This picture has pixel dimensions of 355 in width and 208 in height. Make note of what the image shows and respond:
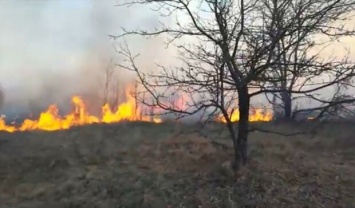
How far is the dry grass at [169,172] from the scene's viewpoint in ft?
31.5

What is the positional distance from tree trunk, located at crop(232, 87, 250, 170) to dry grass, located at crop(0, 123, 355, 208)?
258 mm

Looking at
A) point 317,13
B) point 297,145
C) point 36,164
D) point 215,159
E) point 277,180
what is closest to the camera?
point 317,13

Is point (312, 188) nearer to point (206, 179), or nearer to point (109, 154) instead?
point (206, 179)

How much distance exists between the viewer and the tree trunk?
10.1 metres

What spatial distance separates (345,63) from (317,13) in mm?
1124

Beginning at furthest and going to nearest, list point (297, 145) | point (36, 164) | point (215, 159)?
point (297, 145) → point (36, 164) → point (215, 159)

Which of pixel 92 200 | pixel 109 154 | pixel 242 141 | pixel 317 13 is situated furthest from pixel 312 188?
pixel 109 154

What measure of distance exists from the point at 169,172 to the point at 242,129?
77.3 inches

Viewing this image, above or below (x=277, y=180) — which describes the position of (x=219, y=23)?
above

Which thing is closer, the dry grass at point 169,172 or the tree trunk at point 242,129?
the dry grass at point 169,172

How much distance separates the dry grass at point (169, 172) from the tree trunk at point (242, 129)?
26 centimetres

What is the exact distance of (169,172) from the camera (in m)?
10.8

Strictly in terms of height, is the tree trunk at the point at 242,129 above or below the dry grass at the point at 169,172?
above

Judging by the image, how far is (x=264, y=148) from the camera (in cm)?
1239
